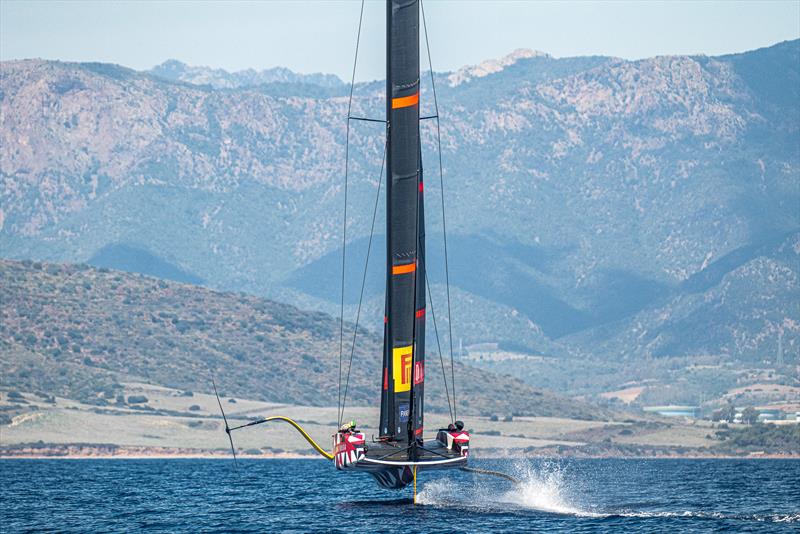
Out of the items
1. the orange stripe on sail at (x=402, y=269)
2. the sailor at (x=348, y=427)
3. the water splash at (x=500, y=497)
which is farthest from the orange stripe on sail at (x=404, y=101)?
the water splash at (x=500, y=497)

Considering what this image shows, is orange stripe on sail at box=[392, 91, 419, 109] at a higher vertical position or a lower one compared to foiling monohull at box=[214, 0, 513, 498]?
higher

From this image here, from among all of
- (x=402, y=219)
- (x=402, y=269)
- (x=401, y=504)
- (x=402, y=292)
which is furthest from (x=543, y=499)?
(x=402, y=219)

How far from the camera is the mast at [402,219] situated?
3046 inches

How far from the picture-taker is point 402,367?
262 ft

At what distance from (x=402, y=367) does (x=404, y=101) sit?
40.6 ft

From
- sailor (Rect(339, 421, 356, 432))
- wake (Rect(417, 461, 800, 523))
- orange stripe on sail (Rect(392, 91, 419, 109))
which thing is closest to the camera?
orange stripe on sail (Rect(392, 91, 419, 109))

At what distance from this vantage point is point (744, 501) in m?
103

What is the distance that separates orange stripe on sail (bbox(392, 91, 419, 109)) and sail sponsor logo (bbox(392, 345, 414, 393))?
11.3m

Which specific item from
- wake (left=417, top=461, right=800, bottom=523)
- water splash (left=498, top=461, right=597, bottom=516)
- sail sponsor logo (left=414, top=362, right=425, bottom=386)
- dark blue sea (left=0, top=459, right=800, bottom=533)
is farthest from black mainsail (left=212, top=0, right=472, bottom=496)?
water splash (left=498, top=461, right=597, bottom=516)

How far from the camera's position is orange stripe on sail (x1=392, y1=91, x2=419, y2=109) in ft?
253

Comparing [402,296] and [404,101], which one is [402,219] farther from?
[404,101]

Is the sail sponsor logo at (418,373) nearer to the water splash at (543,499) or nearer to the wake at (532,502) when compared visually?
the wake at (532,502)

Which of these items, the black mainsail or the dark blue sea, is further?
the dark blue sea

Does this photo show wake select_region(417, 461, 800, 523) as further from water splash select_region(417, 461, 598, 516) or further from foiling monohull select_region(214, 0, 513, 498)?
foiling monohull select_region(214, 0, 513, 498)
